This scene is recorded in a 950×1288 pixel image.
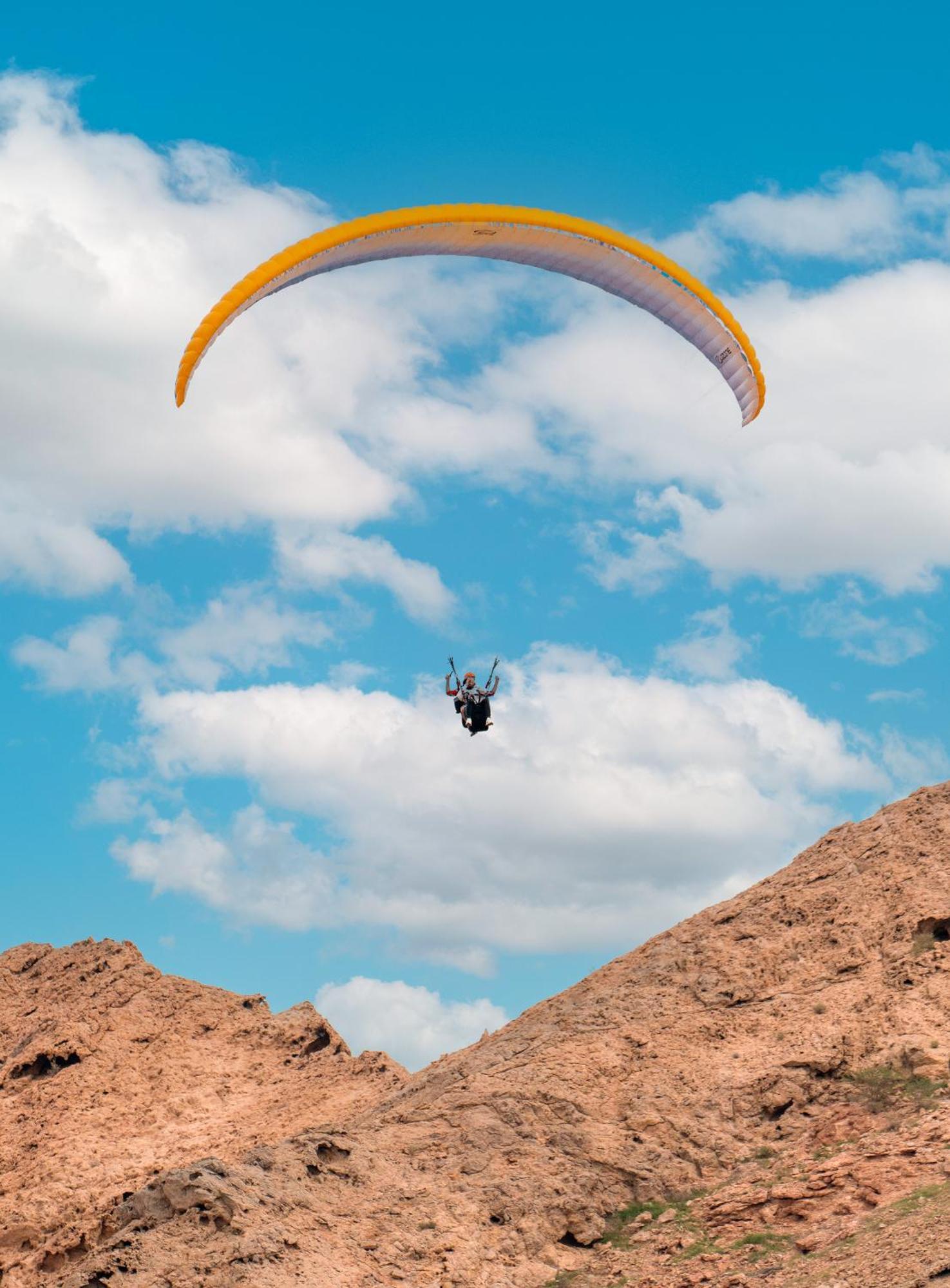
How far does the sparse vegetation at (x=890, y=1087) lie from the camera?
65.4 ft

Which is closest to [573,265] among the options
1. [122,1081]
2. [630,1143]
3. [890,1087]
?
[890,1087]

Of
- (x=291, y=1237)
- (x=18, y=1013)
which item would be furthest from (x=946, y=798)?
(x=18, y=1013)

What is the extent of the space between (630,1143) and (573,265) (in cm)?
1581

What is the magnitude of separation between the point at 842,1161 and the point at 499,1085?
5896mm

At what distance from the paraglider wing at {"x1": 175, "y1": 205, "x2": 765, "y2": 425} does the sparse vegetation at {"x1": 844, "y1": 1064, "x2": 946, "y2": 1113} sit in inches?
500

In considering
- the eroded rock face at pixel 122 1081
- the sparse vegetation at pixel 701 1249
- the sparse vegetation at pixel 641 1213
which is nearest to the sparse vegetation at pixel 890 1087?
the sparse vegetation at pixel 641 1213

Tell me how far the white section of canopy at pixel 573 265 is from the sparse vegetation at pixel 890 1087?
12.6m

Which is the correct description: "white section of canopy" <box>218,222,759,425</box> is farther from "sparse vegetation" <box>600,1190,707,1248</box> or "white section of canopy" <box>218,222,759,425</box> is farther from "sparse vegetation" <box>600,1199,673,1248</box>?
"sparse vegetation" <box>600,1199,673,1248</box>

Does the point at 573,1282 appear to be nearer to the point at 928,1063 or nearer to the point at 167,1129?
the point at 928,1063

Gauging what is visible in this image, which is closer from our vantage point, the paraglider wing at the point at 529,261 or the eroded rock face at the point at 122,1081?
the paraglider wing at the point at 529,261

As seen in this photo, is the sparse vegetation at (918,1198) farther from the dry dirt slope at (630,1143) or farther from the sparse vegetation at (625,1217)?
the sparse vegetation at (625,1217)

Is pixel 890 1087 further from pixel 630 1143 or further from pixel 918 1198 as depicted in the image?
pixel 630 1143

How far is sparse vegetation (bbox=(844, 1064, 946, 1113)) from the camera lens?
19.9 m

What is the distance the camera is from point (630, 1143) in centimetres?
2103
